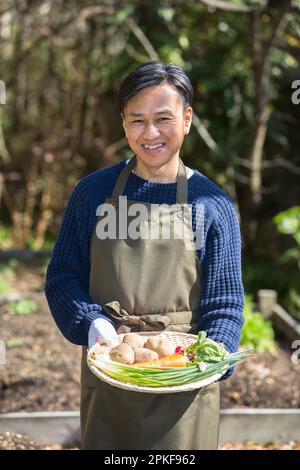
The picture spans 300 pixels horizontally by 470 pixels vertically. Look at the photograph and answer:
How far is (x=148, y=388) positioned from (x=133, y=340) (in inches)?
9.2

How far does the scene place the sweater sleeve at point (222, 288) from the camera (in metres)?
2.43

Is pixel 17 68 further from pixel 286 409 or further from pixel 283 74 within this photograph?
pixel 286 409

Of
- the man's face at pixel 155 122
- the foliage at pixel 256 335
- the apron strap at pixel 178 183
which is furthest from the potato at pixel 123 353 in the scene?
the foliage at pixel 256 335

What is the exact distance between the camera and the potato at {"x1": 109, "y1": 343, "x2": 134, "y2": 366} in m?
2.30

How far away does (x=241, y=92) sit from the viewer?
812cm

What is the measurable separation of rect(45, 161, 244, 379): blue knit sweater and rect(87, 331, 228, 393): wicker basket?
0.09 meters

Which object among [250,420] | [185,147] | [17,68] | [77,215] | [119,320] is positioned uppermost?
[17,68]

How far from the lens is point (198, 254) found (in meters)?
2.49

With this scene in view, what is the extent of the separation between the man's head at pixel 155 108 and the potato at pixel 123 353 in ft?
2.10

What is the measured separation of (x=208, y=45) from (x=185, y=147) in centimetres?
121

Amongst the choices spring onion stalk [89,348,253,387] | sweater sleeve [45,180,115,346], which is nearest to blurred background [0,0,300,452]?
sweater sleeve [45,180,115,346]

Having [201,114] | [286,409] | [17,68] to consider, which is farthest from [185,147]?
[286,409]

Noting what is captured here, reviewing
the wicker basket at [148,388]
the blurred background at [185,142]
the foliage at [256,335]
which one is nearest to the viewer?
the wicker basket at [148,388]

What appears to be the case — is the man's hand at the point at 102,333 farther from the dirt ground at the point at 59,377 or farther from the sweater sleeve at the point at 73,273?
the dirt ground at the point at 59,377
